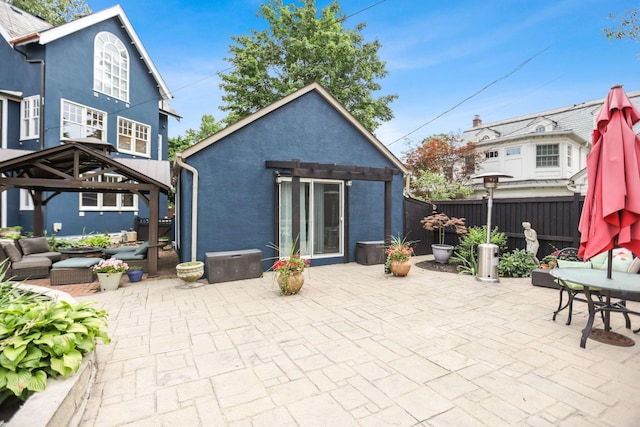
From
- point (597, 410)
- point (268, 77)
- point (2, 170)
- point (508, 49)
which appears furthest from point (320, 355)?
point (268, 77)

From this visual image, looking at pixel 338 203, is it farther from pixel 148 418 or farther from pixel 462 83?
pixel 462 83

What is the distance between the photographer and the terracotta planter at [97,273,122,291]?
5.44m

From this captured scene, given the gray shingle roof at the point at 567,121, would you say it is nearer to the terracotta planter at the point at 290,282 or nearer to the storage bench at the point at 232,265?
the storage bench at the point at 232,265

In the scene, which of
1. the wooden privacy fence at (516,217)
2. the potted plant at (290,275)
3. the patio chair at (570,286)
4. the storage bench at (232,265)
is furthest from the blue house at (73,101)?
the patio chair at (570,286)

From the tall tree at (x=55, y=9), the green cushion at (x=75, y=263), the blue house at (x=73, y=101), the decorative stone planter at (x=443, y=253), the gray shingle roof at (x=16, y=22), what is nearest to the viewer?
the green cushion at (x=75, y=263)

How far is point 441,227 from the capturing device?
923 cm

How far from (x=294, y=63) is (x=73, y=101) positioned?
11.0m

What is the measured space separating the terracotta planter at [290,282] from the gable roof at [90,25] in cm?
1360

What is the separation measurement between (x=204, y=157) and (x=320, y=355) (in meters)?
5.22

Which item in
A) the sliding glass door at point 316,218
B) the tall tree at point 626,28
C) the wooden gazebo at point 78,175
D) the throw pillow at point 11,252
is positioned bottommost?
the throw pillow at point 11,252

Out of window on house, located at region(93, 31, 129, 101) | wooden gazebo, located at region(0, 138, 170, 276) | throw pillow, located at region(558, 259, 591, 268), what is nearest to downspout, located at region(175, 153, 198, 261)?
wooden gazebo, located at region(0, 138, 170, 276)

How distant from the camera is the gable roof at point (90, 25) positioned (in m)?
10.9

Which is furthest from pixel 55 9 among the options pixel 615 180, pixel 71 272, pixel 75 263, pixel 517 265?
pixel 517 265

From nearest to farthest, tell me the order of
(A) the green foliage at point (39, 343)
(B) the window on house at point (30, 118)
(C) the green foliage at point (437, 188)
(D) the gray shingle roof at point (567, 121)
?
(A) the green foliage at point (39, 343)
(B) the window on house at point (30, 118)
(C) the green foliage at point (437, 188)
(D) the gray shingle roof at point (567, 121)
